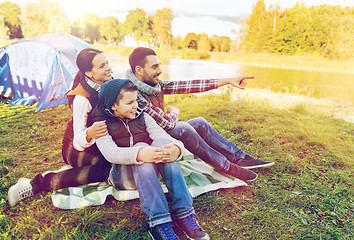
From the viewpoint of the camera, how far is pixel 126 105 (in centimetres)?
235

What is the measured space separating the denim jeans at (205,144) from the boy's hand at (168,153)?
1.91 ft

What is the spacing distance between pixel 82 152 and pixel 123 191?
71cm

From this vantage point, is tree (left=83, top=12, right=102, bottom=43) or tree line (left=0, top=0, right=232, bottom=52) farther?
tree (left=83, top=12, right=102, bottom=43)

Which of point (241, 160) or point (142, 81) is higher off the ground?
point (142, 81)

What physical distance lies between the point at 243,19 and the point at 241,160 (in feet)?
207

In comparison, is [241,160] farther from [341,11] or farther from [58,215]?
[341,11]

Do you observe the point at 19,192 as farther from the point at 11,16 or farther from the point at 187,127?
the point at 11,16

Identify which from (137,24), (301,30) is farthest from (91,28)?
(301,30)

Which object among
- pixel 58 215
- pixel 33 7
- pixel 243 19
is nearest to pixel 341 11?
pixel 243 19

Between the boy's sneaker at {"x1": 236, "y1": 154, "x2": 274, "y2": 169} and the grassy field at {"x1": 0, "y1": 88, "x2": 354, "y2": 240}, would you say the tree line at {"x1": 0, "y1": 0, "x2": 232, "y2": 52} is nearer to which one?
the grassy field at {"x1": 0, "y1": 88, "x2": 354, "y2": 240}

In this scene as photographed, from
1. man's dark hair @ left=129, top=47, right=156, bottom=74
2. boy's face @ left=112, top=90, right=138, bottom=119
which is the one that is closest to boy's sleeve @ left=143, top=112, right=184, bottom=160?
boy's face @ left=112, top=90, right=138, bottom=119

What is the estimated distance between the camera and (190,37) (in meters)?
89.4

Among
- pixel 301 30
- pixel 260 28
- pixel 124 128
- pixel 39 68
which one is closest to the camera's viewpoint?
pixel 124 128

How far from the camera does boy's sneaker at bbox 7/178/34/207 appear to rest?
2.74 meters
